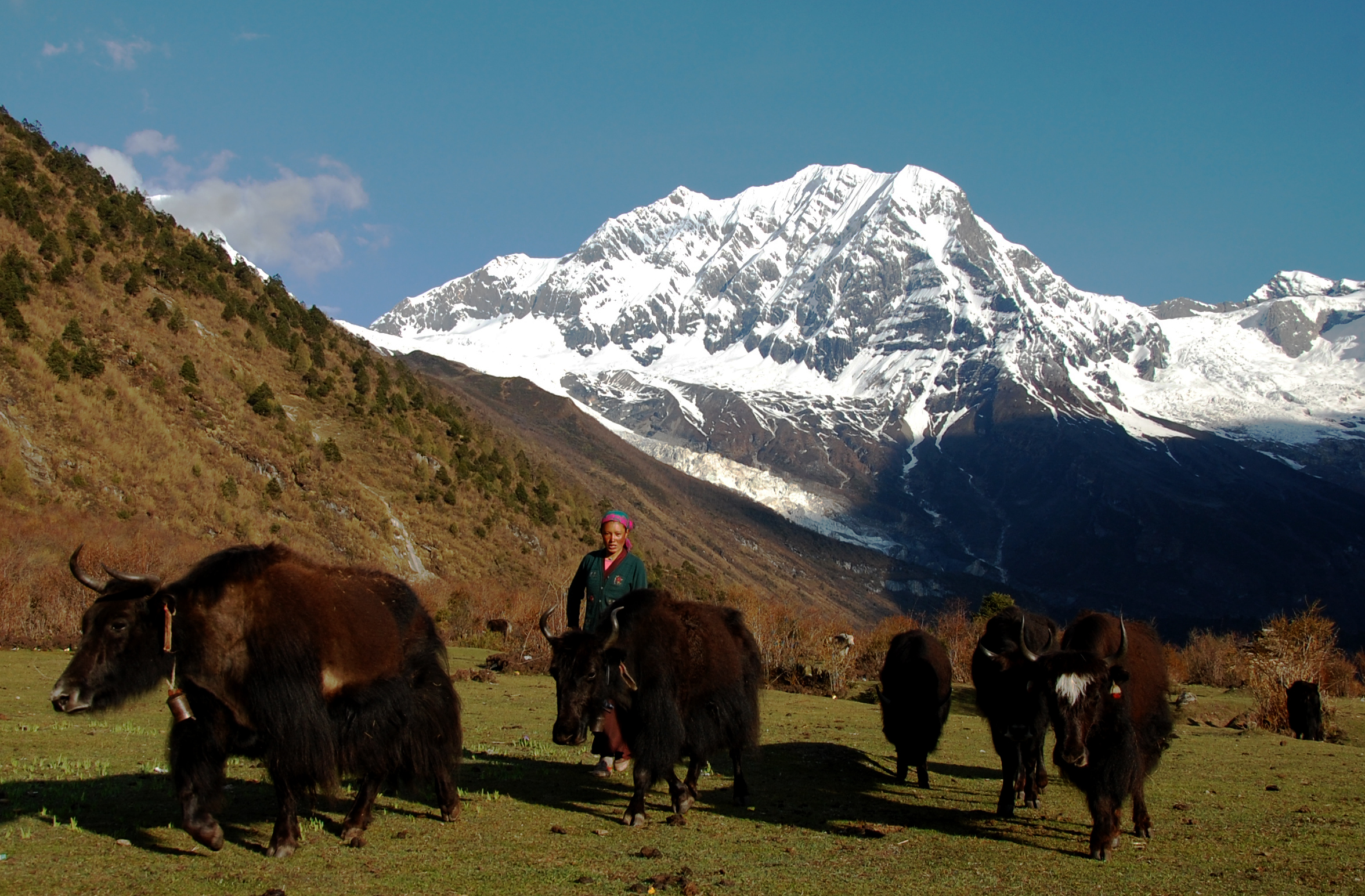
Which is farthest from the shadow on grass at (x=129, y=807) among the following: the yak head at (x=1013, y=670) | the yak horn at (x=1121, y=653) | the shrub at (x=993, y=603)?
the shrub at (x=993, y=603)

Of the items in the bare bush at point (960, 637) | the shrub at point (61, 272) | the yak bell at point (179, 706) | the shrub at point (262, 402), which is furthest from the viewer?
the shrub at point (262, 402)

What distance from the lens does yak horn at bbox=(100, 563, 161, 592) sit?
23.9 ft

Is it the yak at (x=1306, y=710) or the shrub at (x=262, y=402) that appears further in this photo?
the shrub at (x=262, y=402)

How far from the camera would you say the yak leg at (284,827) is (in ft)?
24.1

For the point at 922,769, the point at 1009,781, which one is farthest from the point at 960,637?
the point at 1009,781

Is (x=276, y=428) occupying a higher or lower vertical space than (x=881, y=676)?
higher

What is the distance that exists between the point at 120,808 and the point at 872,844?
6.55m

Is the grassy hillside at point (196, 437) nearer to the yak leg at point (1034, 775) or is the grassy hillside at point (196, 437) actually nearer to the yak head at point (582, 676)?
the yak head at point (582, 676)

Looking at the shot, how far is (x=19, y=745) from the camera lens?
1139cm

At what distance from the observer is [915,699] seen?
12.7m

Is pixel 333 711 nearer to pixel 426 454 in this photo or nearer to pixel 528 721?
pixel 528 721

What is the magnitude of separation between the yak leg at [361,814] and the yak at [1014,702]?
18.4 ft

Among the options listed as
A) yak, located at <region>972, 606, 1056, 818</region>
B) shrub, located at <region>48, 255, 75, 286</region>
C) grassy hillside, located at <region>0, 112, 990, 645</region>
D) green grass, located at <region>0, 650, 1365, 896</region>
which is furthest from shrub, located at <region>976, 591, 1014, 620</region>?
shrub, located at <region>48, 255, 75, 286</region>

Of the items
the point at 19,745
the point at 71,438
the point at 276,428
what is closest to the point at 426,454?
the point at 276,428
